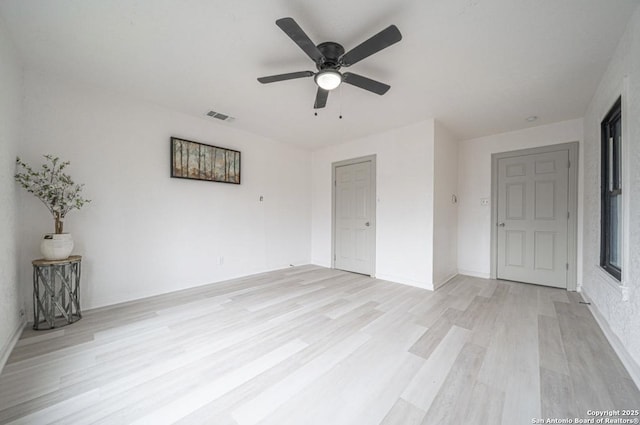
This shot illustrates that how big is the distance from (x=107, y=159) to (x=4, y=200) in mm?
1073

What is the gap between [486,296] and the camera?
333cm

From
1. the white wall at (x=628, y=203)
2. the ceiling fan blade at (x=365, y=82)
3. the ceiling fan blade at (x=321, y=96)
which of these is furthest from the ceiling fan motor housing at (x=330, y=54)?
the white wall at (x=628, y=203)

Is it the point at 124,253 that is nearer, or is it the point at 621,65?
the point at 621,65

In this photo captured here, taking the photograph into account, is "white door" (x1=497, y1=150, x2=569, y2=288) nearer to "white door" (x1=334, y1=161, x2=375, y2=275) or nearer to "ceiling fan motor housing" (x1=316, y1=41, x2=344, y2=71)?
"white door" (x1=334, y1=161, x2=375, y2=275)

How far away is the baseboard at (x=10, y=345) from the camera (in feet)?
5.89

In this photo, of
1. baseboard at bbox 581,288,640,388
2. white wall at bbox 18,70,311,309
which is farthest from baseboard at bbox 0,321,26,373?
baseboard at bbox 581,288,640,388

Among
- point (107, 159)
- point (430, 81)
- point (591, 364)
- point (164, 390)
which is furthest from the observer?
point (107, 159)

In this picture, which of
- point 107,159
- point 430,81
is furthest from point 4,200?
point 430,81

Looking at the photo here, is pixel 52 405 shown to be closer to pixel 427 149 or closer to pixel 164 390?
pixel 164 390

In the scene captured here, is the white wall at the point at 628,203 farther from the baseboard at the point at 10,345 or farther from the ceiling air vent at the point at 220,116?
the baseboard at the point at 10,345

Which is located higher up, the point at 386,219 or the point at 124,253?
the point at 386,219

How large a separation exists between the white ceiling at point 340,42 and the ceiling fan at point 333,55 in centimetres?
14

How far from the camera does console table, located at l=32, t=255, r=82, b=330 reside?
7.64 ft

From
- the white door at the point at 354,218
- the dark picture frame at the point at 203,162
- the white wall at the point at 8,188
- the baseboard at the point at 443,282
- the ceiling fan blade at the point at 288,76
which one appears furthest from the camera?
the white door at the point at 354,218
